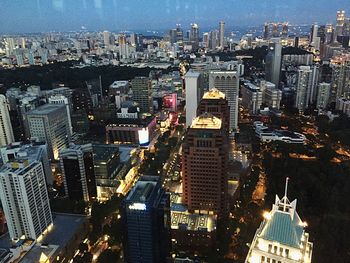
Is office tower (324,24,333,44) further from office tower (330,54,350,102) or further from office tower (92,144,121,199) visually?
office tower (92,144,121,199)

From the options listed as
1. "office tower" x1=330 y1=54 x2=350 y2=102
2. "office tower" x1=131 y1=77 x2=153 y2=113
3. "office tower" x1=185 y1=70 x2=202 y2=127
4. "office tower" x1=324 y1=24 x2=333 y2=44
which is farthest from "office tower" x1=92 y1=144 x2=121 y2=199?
"office tower" x1=324 y1=24 x2=333 y2=44

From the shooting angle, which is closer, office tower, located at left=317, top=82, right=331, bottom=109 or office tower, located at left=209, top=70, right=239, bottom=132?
office tower, located at left=209, top=70, right=239, bottom=132

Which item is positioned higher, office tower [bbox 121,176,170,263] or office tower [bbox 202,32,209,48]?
office tower [bbox 202,32,209,48]

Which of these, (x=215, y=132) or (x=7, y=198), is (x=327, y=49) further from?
(x=7, y=198)

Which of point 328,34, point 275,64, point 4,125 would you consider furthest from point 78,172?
point 328,34

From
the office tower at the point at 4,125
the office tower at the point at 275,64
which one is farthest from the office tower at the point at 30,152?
the office tower at the point at 275,64

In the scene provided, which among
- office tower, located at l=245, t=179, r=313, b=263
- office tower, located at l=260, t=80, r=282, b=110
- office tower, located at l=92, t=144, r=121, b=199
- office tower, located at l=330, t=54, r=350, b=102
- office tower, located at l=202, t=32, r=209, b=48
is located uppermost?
office tower, located at l=202, t=32, r=209, b=48
